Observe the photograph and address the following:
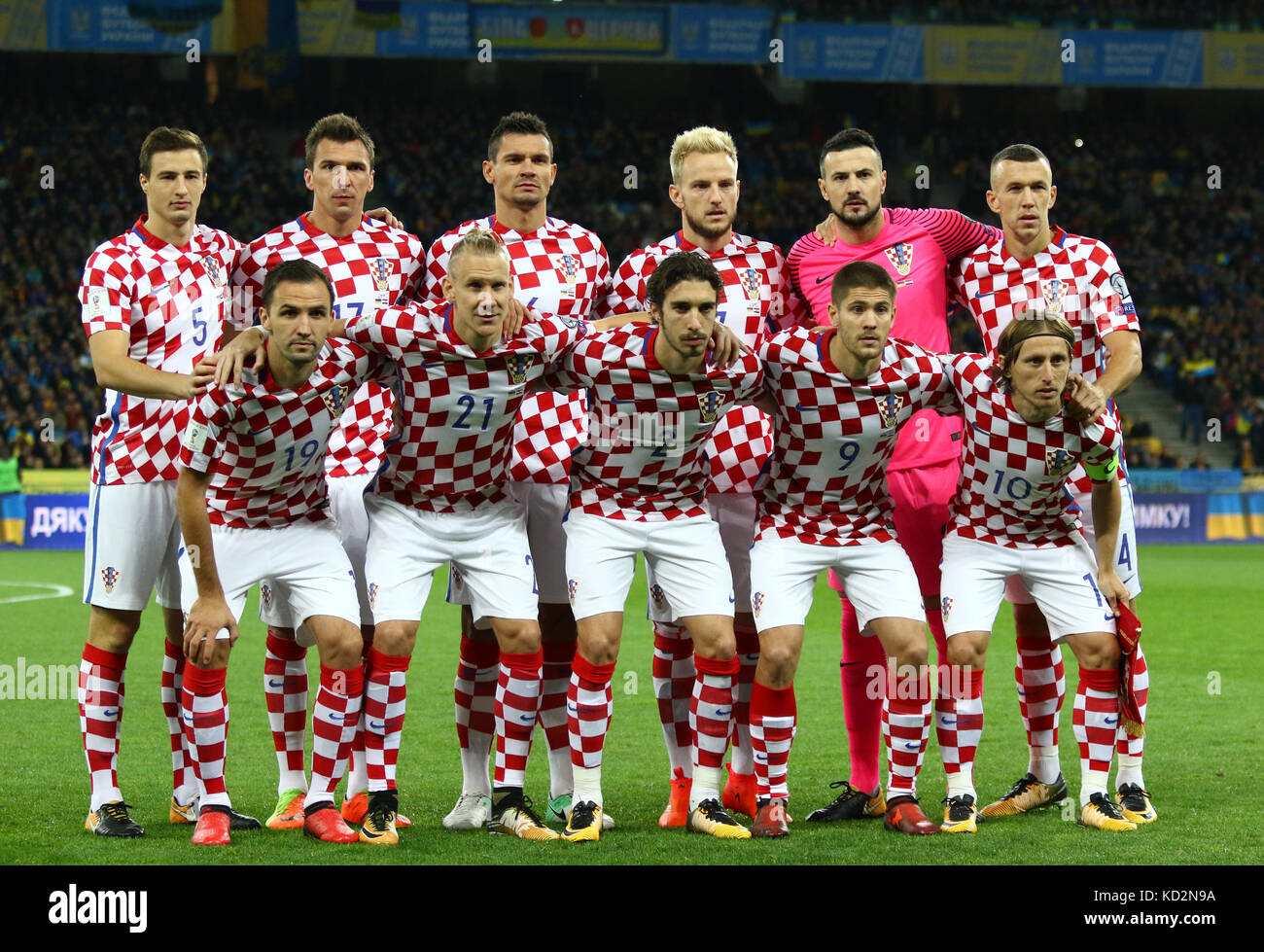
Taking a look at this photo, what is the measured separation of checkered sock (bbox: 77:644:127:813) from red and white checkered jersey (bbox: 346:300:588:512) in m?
1.32

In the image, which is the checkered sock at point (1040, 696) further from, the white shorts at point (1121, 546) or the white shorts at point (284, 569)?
the white shorts at point (284, 569)

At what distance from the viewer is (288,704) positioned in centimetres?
590

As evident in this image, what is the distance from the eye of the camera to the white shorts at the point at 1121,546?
5.98 m

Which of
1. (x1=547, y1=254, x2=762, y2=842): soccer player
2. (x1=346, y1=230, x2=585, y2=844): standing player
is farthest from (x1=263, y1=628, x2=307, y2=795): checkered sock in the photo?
(x1=547, y1=254, x2=762, y2=842): soccer player

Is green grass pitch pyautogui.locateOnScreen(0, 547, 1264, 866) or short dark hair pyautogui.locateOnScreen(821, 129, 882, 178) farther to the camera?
short dark hair pyautogui.locateOnScreen(821, 129, 882, 178)

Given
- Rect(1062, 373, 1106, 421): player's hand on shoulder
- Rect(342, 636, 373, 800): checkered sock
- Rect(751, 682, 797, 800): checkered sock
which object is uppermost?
Rect(1062, 373, 1106, 421): player's hand on shoulder

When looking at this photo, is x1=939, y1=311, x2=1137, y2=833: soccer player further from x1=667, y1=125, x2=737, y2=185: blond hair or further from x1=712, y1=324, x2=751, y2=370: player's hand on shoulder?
x1=667, y1=125, x2=737, y2=185: blond hair

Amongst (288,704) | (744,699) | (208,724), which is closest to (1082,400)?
(744,699)

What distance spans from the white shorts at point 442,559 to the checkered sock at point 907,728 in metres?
1.41

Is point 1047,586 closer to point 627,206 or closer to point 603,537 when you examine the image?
point 603,537

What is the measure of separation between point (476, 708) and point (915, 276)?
8.31ft

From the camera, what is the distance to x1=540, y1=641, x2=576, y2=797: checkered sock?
603 centimetres

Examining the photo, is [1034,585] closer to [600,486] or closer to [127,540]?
[600,486]
